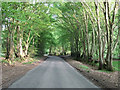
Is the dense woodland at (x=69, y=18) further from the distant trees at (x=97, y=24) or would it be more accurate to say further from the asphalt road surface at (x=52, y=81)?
the asphalt road surface at (x=52, y=81)

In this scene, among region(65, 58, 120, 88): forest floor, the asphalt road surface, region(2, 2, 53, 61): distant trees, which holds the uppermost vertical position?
region(2, 2, 53, 61): distant trees

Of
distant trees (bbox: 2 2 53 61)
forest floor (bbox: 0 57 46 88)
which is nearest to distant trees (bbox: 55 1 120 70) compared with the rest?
distant trees (bbox: 2 2 53 61)

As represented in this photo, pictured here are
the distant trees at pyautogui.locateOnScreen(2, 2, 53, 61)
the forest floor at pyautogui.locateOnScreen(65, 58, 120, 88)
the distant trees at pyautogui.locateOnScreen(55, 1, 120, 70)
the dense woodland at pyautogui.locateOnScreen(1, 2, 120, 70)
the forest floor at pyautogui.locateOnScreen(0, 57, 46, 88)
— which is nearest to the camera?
the forest floor at pyautogui.locateOnScreen(65, 58, 120, 88)

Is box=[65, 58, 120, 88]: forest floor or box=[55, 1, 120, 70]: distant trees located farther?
box=[55, 1, 120, 70]: distant trees

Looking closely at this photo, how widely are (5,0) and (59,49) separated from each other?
5894cm

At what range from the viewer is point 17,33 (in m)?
21.0

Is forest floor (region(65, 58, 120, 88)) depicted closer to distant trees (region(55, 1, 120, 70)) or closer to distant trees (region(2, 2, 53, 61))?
distant trees (region(55, 1, 120, 70))

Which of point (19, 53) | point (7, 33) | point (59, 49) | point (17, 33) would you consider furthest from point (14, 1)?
point (59, 49)

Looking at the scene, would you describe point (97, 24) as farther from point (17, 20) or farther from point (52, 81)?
point (17, 20)

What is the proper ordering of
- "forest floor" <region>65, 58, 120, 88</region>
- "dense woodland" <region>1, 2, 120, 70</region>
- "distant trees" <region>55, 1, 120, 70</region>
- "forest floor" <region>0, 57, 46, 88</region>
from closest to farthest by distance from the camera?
"forest floor" <region>65, 58, 120, 88</region>
"forest floor" <region>0, 57, 46, 88</region>
"dense woodland" <region>1, 2, 120, 70</region>
"distant trees" <region>55, 1, 120, 70</region>

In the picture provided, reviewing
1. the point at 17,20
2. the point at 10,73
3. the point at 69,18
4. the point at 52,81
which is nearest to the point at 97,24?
the point at 52,81

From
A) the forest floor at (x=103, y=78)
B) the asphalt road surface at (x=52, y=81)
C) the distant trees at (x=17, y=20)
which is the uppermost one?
the distant trees at (x=17, y=20)

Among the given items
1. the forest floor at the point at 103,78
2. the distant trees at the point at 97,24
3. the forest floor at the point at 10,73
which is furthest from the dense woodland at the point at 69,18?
the forest floor at the point at 10,73

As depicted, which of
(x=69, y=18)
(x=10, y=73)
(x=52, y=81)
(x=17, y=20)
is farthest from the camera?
(x=69, y=18)
